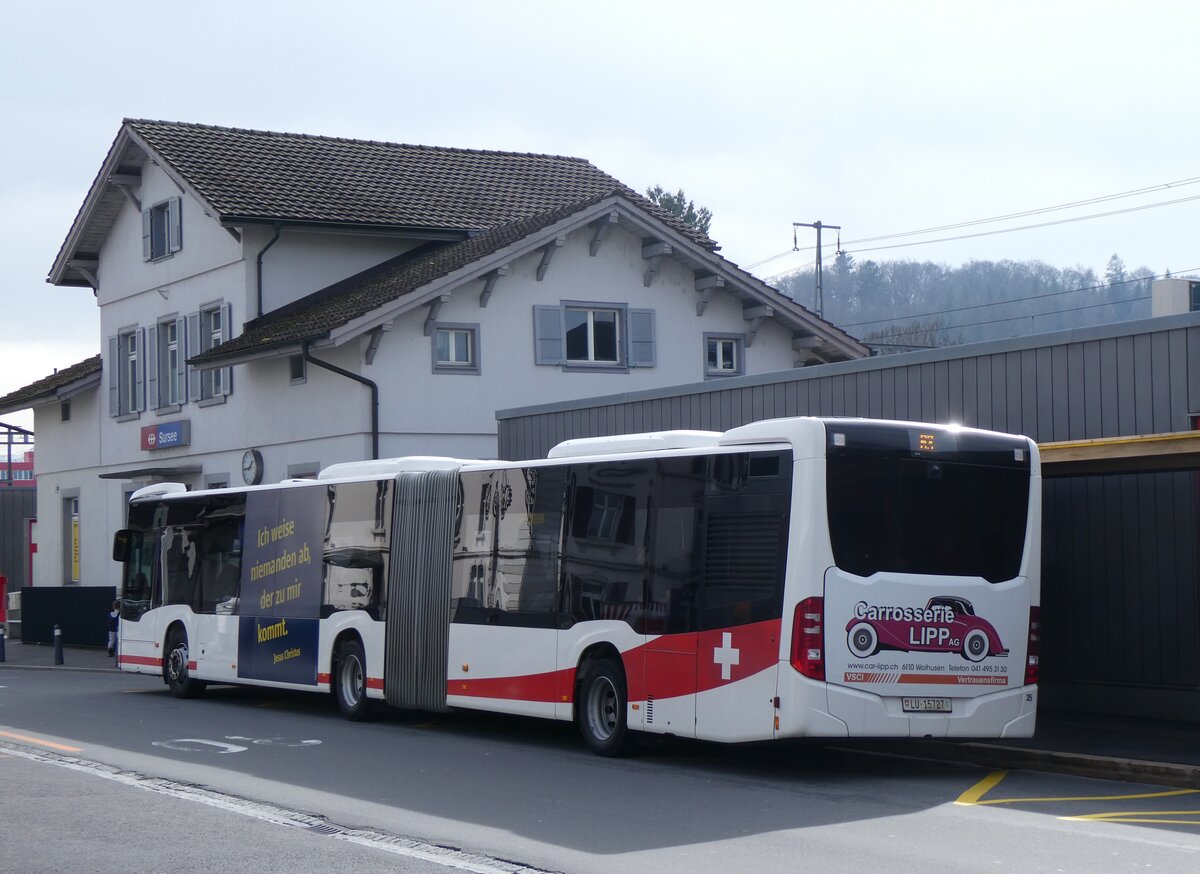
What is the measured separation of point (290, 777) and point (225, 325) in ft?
73.2

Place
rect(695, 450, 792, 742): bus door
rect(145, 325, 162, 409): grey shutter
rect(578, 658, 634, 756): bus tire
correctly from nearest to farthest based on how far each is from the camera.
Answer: rect(695, 450, 792, 742): bus door, rect(578, 658, 634, 756): bus tire, rect(145, 325, 162, 409): grey shutter

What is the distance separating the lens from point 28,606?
39656mm

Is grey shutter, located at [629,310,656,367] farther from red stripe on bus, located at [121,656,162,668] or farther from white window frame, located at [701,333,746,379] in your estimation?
red stripe on bus, located at [121,656,162,668]

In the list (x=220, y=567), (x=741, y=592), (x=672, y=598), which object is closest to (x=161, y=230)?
(x=220, y=567)

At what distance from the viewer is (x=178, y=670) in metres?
23.4

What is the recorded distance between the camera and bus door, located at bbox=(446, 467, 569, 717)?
15.9 m

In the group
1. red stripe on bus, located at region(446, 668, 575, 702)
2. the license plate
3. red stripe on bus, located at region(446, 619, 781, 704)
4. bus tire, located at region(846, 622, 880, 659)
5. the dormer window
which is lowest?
red stripe on bus, located at region(446, 668, 575, 702)

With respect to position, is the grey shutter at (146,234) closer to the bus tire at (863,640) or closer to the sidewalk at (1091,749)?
the sidewalk at (1091,749)

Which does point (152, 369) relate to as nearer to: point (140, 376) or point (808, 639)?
point (140, 376)

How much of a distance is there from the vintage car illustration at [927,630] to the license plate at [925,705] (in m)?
0.39

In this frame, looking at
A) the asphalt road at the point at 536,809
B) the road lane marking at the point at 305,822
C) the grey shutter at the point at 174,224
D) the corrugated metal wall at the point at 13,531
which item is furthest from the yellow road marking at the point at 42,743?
the corrugated metal wall at the point at 13,531

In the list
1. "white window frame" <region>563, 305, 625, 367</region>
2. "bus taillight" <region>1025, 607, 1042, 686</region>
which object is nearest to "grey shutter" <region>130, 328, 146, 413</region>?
"white window frame" <region>563, 305, 625, 367</region>

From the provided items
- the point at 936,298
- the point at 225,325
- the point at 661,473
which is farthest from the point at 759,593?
the point at 936,298

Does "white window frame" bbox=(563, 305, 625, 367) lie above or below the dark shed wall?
above
